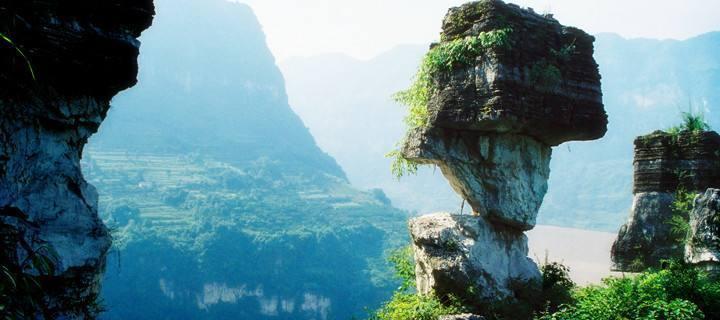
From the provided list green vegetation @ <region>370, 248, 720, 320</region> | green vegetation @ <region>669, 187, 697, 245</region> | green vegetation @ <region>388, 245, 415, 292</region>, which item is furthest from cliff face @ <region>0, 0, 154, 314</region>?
green vegetation @ <region>669, 187, 697, 245</region>

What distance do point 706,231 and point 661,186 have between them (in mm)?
4052

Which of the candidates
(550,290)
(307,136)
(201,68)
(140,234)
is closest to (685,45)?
(307,136)

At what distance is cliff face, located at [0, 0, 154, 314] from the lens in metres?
4.16

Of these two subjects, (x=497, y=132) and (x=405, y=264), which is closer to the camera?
(x=497, y=132)

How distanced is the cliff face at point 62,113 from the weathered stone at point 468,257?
506 cm

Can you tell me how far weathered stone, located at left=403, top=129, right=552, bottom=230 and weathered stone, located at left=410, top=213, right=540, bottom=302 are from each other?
33 centimetres

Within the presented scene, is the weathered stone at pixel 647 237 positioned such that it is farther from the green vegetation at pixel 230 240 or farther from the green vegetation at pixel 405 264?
the green vegetation at pixel 230 240

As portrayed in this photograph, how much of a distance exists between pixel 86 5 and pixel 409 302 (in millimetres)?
6048

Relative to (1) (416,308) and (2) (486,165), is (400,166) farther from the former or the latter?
(1) (416,308)

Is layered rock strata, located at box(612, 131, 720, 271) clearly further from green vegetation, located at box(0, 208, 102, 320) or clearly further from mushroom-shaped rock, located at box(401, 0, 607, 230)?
green vegetation, located at box(0, 208, 102, 320)

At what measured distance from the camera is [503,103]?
27.1ft

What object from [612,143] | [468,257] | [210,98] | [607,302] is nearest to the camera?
[607,302]

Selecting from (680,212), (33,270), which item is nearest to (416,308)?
(33,270)

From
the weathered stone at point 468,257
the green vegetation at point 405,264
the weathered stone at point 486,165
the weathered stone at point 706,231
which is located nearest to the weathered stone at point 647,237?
the weathered stone at point 706,231
